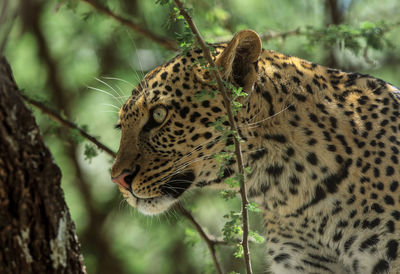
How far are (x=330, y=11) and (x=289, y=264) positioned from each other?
241 inches

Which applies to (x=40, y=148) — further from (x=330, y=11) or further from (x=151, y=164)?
(x=330, y=11)

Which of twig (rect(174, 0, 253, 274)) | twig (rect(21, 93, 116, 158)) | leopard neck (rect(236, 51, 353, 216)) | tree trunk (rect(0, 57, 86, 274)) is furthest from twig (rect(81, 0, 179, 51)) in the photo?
tree trunk (rect(0, 57, 86, 274))

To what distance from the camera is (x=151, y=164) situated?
15.3 ft

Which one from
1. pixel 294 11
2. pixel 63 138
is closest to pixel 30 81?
pixel 63 138

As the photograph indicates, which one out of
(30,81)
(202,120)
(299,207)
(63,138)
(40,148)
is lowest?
(299,207)

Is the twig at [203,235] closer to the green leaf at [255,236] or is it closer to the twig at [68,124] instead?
the twig at [68,124]

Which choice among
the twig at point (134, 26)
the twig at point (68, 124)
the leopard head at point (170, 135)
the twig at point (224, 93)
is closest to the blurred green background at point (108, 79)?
the twig at point (134, 26)

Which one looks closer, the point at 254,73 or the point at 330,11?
the point at 254,73

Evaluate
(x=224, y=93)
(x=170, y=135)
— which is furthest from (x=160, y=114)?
(x=224, y=93)

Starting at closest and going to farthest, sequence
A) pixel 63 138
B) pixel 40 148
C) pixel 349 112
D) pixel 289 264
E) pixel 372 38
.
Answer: pixel 40 148
pixel 349 112
pixel 289 264
pixel 372 38
pixel 63 138

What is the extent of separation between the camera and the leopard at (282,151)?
4578mm

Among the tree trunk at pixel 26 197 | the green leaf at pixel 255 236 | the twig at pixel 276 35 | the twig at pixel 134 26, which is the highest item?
the twig at pixel 134 26

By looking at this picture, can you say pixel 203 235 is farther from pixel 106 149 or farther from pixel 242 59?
pixel 242 59

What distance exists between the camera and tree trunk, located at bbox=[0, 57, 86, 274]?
274cm
